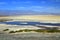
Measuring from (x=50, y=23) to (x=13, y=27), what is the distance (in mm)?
1370

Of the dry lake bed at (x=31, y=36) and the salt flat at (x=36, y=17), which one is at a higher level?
the salt flat at (x=36, y=17)

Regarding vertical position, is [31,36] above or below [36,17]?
below

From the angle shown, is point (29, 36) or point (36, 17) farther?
point (36, 17)

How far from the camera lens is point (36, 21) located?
17.6 ft

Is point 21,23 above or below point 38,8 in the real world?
below

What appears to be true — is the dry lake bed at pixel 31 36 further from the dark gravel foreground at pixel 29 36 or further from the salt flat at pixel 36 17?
the salt flat at pixel 36 17

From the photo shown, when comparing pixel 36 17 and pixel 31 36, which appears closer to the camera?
pixel 31 36

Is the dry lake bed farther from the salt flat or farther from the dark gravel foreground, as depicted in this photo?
the salt flat

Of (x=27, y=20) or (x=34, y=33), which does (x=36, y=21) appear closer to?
(x=27, y=20)

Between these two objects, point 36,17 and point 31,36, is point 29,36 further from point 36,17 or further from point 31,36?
point 36,17

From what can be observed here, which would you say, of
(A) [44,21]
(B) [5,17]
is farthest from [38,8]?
(B) [5,17]

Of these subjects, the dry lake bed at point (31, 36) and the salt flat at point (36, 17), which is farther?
the salt flat at point (36, 17)

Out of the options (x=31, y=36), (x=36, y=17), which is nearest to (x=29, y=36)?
(x=31, y=36)

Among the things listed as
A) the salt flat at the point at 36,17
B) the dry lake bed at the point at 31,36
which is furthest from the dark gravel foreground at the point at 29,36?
the salt flat at the point at 36,17
